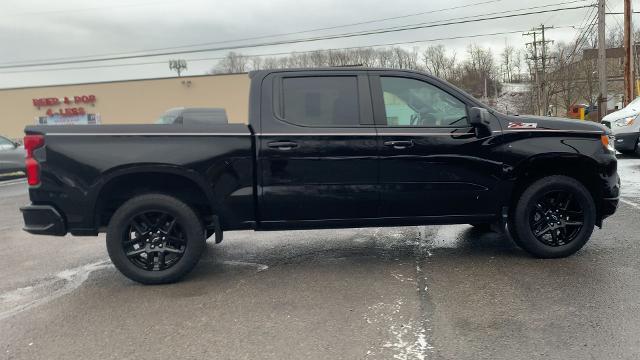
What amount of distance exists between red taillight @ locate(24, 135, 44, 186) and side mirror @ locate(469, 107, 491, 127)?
3.82 metres

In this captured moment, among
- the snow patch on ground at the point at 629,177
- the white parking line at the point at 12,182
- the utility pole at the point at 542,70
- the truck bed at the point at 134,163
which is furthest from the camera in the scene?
the utility pole at the point at 542,70

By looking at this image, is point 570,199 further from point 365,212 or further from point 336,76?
point 336,76

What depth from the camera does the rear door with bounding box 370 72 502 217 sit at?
4746 millimetres

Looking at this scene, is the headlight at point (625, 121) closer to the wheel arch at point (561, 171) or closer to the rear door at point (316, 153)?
the wheel arch at point (561, 171)

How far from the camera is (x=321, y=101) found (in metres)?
4.82

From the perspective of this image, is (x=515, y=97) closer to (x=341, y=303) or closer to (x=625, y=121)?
(x=625, y=121)

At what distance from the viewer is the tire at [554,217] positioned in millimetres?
4965

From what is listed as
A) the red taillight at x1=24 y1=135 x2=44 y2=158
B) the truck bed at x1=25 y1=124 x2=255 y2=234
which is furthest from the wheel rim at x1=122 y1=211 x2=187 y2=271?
the red taillight at x1=24 y1=135 x2=44 y2=158

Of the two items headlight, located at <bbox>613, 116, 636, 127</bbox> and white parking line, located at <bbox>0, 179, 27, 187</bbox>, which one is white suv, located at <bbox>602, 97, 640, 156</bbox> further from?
white parking line, located at <bbox>0, 179, 27, 187</bbox>

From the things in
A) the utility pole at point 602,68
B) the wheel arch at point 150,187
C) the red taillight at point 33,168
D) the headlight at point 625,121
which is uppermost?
the utility pole at point 602,68

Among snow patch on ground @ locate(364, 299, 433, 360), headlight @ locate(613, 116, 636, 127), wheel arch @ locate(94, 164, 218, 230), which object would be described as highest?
headlight @ locate(613, 116, 636, 127)

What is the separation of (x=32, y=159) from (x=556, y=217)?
494 centimetres

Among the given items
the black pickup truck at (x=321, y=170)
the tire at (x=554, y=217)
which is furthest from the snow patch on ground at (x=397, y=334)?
the tire at (x=554, y=217)

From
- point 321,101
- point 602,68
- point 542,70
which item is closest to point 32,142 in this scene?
point 321,101
